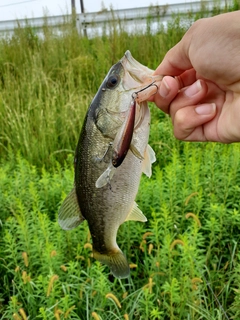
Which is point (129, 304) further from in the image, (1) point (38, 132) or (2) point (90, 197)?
(1) point (38, 132)

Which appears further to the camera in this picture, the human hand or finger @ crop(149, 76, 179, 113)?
finger @ crop(149, 76, 179, 113)

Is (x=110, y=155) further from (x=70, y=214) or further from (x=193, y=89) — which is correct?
(x=193, y=89)

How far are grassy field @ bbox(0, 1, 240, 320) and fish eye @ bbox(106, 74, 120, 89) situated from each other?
2.87ft

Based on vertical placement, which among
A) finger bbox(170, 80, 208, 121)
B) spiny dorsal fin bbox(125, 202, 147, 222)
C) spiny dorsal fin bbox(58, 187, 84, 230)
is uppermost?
finger bbox(170, 80, 208, 121)

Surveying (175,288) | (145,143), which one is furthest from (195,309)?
(145,143)

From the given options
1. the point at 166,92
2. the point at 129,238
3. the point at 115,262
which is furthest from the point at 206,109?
the point at 129,238

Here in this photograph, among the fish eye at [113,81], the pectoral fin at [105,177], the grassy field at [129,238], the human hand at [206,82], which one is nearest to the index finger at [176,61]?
the human hand at [206,82]

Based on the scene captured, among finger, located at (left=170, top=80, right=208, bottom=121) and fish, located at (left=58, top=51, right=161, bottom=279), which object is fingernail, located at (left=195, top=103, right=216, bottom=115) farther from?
fish, located at (left=58, top=51, right=161, bottom=279)

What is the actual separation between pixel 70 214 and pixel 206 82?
0.70 metres

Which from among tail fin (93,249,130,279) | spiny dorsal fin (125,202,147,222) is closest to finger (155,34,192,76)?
spiny dorsal fin (125,202,147,222)

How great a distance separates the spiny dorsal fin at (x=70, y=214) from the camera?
4.37ft

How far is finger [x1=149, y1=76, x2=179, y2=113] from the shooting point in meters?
1.52

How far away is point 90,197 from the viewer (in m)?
1.32

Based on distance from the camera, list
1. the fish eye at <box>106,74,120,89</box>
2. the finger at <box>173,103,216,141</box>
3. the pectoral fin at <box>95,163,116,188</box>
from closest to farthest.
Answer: the pectoral fin at <box>95,163,116,188</box>, the fish eye at <box>106,74,120,89</box>, the finger at <box>173,103,216,141</box>
